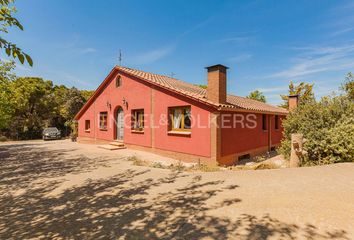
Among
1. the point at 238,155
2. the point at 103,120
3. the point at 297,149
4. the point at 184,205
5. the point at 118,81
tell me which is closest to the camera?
the point at 184,205

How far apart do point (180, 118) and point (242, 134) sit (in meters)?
3.86

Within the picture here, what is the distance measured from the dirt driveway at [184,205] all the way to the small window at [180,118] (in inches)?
173

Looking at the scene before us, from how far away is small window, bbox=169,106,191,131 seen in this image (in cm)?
1190

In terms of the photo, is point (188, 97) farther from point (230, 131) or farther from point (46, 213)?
point (46, 213)

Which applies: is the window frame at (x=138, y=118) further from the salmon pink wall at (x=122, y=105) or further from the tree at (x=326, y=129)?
the tree at (x=326, y=129)

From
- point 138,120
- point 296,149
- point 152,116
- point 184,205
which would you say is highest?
point 152,116

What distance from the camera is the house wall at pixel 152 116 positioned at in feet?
36.4

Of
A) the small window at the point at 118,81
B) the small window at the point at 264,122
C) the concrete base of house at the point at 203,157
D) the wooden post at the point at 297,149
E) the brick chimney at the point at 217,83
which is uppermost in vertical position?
the small window at the point at 118,81

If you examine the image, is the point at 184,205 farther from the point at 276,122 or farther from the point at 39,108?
the point at 39,108

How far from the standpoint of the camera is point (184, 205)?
4.98 metres

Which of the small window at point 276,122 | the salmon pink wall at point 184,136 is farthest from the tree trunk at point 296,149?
the small window at point 276,122

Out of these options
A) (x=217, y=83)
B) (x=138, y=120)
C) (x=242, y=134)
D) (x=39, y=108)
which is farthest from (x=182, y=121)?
(x=39, y=108)

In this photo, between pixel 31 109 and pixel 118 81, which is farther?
pixel 31 109

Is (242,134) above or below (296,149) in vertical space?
above
